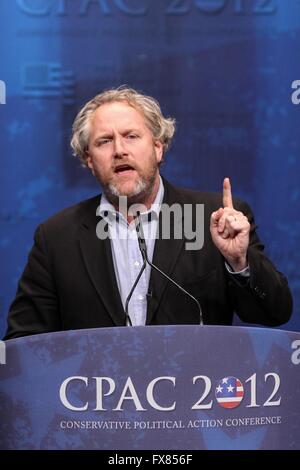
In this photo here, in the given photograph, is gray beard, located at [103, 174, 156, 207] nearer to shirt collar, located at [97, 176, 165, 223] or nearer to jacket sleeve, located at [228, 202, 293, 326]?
shirt collar, located at [97, 176, 165, 223]

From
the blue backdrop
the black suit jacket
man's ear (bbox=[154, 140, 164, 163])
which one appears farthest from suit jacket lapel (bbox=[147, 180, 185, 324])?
the blue backdrop

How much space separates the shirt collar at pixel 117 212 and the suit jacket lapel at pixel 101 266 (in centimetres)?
3

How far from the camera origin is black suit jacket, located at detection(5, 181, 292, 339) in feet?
8.71

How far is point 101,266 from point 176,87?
89cm

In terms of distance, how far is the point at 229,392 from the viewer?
2.07m

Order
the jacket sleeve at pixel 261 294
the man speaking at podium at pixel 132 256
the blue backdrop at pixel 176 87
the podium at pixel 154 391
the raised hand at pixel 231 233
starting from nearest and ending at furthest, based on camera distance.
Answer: the podium at pixel 154 391
the raised hand at pixel 231 233
the jacket sleeve at pixel 261 294
the man speaking at podium at pixel 132 256
the blue backdrop at pixel 176 87

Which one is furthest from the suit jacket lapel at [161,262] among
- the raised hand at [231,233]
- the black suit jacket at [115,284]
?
the raised hand at [231,233]

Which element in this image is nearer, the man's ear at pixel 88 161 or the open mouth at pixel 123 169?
the open mouth at pixel 123 169

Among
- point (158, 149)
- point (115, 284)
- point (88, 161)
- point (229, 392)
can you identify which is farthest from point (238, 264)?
point (88, 161)

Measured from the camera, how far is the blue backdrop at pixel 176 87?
11.2 ft

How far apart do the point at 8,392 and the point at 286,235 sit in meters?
1.59

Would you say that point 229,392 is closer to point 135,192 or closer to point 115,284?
point 115,284

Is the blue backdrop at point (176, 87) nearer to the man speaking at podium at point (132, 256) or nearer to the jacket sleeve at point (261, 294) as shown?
the man speaking at podium at point (132, 256)
